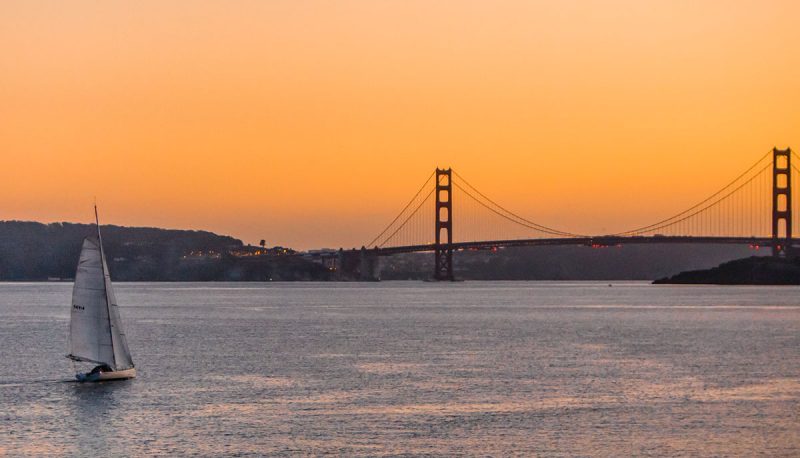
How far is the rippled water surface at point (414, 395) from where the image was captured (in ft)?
82.0

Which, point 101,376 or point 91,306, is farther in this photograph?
point 101,376

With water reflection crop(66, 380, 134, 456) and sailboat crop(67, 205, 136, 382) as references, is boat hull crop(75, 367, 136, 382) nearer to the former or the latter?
water reflection crop(66, 380, 134, 456)

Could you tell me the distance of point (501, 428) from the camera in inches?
1056

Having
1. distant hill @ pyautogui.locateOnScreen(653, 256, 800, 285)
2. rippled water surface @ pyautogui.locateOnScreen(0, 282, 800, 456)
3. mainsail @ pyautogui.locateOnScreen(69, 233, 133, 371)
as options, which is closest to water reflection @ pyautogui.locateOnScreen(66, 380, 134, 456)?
rippled water surface @ pyautogui.locateOnScreen(0, 282, 800, 456)

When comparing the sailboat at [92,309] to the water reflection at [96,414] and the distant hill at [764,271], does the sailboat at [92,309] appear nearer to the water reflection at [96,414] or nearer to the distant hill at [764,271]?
the water reflection at [96,414]

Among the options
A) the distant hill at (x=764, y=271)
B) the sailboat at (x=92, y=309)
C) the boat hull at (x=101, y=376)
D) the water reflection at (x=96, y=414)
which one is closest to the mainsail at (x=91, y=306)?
the sailboat at (x=92, y=309)

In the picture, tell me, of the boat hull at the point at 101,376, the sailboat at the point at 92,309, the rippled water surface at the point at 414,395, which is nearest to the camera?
the rippled water surface at the point at 414,395

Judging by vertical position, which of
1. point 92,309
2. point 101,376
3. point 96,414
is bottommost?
point 96,414

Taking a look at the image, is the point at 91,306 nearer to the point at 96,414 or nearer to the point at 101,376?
the point at 101,376

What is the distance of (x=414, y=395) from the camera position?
32.6m

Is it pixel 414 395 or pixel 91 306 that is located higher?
pixel 91 306

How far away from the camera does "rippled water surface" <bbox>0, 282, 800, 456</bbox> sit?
25.0m

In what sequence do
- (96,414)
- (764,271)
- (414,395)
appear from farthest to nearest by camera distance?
(764,271), (414,395), (96,414)

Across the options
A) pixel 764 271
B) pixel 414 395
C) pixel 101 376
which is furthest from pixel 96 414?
pixel 764 271
